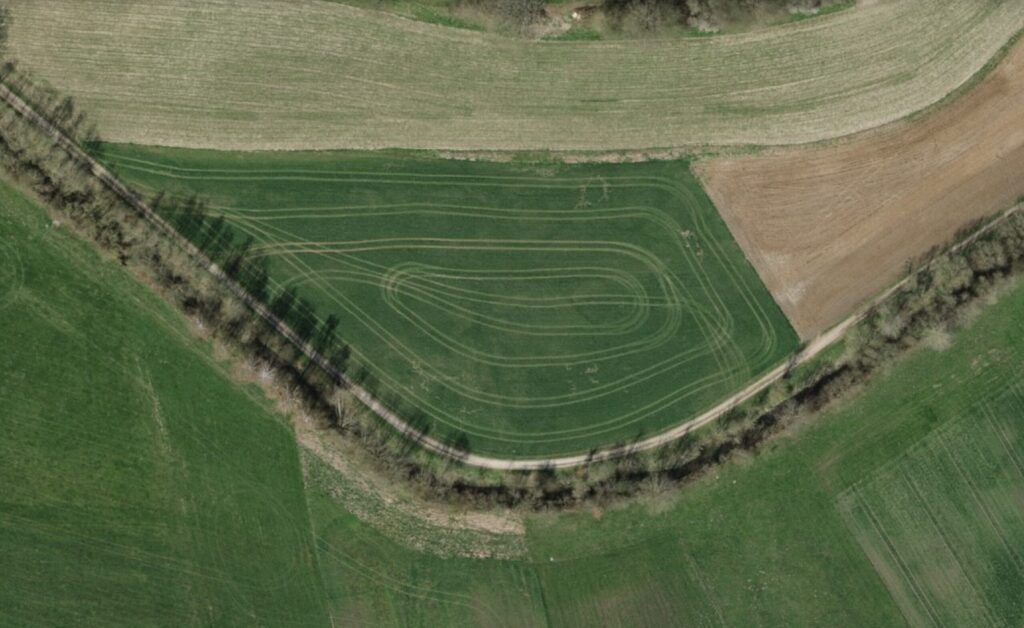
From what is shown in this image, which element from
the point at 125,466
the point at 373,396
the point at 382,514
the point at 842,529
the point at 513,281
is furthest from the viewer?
the point at 842,529

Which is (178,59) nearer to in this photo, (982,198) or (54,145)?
(54,145)

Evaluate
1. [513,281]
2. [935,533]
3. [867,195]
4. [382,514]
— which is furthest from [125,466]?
[935,533]

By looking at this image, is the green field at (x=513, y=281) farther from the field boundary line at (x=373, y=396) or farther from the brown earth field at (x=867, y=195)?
the brown earth field at (x=867, y=195)

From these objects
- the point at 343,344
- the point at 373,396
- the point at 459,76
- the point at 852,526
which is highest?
the point at 459,76

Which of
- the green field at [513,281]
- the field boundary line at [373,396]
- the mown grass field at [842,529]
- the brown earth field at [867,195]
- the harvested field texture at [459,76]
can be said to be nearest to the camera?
the field boundary line at [373,396]

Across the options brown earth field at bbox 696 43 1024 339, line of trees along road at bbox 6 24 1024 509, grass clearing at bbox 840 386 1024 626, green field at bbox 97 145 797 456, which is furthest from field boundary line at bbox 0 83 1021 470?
grass clearing at bbox 840 386 1024 626

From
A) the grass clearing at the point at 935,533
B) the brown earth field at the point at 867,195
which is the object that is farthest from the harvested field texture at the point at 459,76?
the grass clearing at the point at 935,533

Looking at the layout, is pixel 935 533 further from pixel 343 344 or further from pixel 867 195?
pixel 343 344

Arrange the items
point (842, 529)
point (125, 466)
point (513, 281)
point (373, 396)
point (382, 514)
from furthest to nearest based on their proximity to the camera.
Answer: point (842, 529)
point (513, 281)
point (373, 396)
point (382, 514)
point (125, 466)
